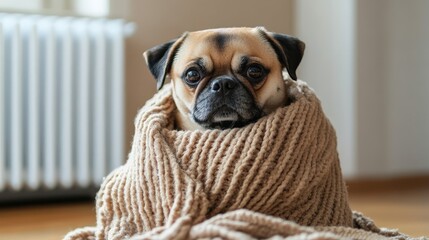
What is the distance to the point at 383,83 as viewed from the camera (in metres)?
3.42

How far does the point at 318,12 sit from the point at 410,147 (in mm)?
916

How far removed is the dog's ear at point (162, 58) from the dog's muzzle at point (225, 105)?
0.39 feet

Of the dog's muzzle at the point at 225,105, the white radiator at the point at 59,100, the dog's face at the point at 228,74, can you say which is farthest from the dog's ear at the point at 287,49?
the white radiator at the point at 59,100

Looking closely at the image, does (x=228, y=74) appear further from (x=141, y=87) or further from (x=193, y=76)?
(x=141, y=87)

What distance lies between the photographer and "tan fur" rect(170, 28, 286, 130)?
1.47 metres

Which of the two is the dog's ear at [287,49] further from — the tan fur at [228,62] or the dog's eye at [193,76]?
the dog's eye at [193,76]

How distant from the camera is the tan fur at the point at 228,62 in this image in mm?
1475

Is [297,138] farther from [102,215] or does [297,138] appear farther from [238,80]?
[102,215]

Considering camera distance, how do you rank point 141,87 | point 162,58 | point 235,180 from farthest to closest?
point 141,87, point 162,58, point 235,180

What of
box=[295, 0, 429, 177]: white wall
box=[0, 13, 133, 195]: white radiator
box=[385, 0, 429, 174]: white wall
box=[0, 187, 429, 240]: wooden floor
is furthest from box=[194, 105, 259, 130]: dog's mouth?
box=[385, 0, 429, 174]: white wall

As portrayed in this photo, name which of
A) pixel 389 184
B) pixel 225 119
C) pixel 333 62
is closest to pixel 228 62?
pixel 225 119

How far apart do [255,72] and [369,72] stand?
6.55 feet

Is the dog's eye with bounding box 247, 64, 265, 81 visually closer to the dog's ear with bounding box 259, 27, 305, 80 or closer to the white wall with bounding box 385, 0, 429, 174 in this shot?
the dog's ear with bounding box 259, 27, 305, 80

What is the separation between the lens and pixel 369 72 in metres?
3.34
